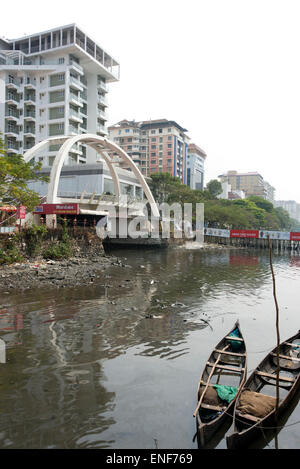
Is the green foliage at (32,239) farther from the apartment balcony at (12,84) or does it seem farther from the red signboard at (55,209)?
the apartment balcony at (12,84)

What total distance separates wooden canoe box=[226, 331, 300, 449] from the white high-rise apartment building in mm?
55536

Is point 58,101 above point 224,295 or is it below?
above

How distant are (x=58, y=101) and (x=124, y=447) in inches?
2444

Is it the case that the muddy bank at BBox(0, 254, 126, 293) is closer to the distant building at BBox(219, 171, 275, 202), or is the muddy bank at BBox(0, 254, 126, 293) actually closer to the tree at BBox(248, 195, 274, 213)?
the tree at BBox(248, 195, 274, 213)

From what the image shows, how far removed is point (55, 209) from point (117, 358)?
21717 mm

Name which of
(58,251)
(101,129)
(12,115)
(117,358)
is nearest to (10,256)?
(58,251)

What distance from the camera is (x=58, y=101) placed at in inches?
2309

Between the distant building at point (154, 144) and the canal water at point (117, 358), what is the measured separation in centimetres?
8145

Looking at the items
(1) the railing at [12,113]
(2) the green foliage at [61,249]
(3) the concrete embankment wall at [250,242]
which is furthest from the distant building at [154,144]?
(2) the green foliage at [61,249]

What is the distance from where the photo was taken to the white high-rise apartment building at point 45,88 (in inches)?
2282

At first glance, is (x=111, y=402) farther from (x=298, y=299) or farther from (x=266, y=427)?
(x=298, y=299)

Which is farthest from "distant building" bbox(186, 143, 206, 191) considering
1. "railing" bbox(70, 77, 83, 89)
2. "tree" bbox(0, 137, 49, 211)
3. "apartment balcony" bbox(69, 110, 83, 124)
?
"tree" bbox(0, 137, 49, 211)

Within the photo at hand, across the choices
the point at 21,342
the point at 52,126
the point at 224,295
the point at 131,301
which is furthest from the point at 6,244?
the point at 52,126

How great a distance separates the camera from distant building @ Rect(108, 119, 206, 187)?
320 feet
